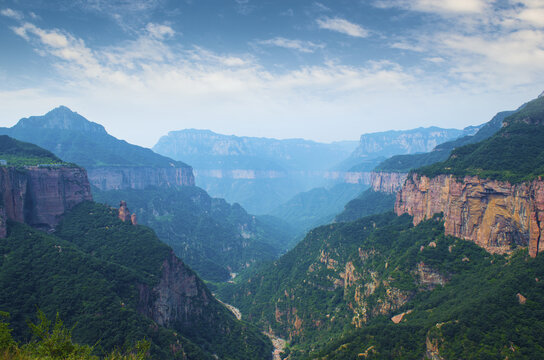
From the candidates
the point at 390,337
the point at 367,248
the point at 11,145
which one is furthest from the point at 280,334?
the point at 11,145

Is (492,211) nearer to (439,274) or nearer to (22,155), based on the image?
(439,274)

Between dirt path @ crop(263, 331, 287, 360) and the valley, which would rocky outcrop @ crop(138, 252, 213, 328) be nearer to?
the valley

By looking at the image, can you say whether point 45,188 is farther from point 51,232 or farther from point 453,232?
point 453,232

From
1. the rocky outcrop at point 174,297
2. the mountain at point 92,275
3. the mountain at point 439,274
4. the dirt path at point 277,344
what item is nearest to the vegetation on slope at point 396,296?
the mountain at point 439,274

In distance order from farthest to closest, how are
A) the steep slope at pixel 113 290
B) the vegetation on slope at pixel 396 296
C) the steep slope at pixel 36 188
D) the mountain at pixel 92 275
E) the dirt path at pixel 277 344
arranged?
the dirt path at pixel 277 344, the steep slope at pixel 36 188, the mountain at pixel 92 275, the steep slope at pixel 113 290, the vegetation on slope at pixel 396 296

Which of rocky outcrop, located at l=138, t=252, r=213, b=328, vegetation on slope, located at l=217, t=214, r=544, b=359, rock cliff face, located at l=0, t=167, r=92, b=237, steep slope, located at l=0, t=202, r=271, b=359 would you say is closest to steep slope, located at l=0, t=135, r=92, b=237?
rock cliff face, located at l=0, t=167, r=92, b=237

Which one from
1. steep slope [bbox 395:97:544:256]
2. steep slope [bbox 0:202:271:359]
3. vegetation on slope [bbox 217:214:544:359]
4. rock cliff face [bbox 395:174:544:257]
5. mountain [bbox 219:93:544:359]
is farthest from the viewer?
steep slope [bbox 395:97:544:256]

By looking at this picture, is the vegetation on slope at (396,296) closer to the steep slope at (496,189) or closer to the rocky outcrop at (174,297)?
the steep slope at (496,189)

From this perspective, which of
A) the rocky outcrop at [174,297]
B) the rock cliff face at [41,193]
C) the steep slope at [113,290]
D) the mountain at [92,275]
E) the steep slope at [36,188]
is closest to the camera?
the steep slope at [113,290]
